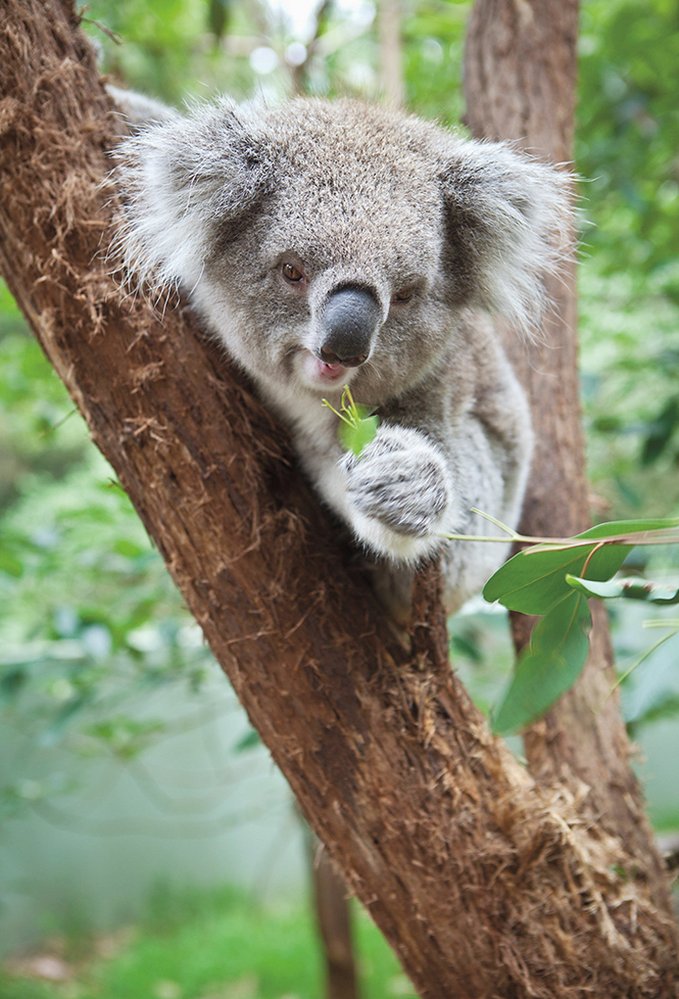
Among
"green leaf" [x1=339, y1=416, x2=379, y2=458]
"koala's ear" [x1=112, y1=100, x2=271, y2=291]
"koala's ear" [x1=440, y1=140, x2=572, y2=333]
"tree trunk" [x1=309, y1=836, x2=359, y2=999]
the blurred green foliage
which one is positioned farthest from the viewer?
the blurred green foliage

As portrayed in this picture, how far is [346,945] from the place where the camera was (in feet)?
14.2

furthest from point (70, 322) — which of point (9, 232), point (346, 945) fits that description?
point (346, 945)

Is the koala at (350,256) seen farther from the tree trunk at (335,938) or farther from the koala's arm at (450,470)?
the tree trunk at (335,938)

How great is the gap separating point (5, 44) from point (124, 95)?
2.11ft

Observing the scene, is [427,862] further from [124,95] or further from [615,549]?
[124,95]

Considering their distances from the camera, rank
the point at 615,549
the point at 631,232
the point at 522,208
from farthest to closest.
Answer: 1. the point at 631,232
2. the point at 522,208
3. the point at 615,549

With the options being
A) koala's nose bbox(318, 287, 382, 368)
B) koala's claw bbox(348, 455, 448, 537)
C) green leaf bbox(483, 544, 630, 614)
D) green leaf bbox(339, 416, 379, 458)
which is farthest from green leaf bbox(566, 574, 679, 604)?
koala's nose bbox(318, 287, 382, 368)

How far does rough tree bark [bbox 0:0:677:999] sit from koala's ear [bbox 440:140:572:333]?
0.66 m

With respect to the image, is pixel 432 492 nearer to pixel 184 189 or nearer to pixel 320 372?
pixel 320 372

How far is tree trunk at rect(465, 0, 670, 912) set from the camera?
258 cm

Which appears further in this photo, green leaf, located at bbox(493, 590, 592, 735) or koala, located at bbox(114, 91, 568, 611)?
koala, located at bbox(114, 91, 568, 611)

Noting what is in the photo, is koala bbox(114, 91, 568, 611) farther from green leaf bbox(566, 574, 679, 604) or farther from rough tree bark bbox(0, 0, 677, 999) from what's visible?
green leaf bbox(566, 574, 679, 604)

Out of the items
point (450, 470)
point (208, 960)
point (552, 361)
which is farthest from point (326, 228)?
point (208, 960)

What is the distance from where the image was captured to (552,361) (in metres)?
2.89
